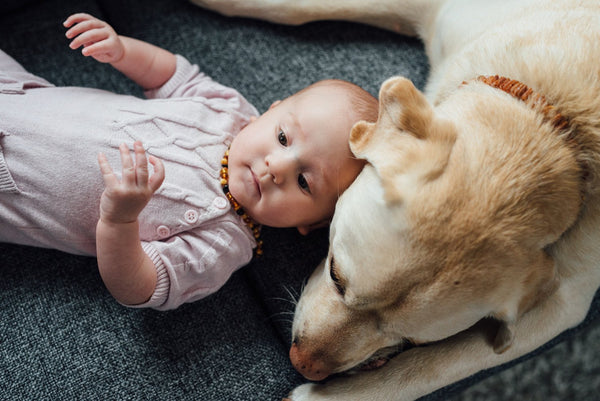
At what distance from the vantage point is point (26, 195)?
1127mm

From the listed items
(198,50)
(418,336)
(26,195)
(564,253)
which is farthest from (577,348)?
(26,195)

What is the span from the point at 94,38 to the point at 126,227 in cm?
54

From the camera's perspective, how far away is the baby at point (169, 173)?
44.1 inches

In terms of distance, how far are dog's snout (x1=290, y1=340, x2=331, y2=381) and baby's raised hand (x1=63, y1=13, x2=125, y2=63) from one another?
0.86 metres

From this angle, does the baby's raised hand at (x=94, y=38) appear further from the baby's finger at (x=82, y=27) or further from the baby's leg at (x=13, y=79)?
the baby's leg at (x=13, y=79)

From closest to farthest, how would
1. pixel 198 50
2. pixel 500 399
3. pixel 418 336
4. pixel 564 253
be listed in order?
pixel 418 336, pixel 564 253, pixel 198 50, pixel 500 399

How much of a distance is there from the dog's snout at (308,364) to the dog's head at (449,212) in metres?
0.16

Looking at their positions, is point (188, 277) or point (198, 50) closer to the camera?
point (188, 277)

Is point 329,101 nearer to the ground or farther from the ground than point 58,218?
farther from the ground

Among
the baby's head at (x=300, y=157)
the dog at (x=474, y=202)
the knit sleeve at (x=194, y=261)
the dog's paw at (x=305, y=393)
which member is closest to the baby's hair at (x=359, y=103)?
the baby's head at (x=300, y=157)

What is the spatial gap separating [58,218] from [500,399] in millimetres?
1564

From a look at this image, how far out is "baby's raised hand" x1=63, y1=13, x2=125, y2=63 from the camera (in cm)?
120

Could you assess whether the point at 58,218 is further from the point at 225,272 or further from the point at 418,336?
the point at 418,336

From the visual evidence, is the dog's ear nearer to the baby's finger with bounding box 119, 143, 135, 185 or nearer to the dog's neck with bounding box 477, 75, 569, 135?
the dog's neck with bounding box 477, 75, 569, 135
